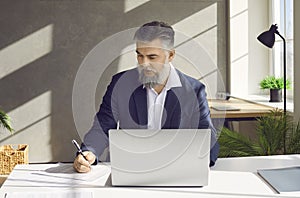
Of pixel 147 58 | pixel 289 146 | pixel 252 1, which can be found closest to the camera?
pixel 147 58

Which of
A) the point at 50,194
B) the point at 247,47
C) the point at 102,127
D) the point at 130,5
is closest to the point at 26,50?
the point at 130,5

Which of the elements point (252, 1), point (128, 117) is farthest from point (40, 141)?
point (128, 117)

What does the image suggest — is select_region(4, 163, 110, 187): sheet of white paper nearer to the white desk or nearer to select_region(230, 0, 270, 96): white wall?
the white desk

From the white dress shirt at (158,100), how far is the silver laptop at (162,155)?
0.62m

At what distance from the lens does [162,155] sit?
1652 mm

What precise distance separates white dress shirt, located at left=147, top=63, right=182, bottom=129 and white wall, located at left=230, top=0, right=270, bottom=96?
10.00ft

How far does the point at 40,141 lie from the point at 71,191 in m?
A: 3.80

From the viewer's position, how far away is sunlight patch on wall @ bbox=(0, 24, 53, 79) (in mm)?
5176

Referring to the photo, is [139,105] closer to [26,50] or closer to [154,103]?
[154,103]

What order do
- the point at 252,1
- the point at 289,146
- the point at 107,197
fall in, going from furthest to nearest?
the point at 252,1
the point at 289,146
the point at 107,197

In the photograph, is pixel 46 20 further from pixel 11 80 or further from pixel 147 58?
pixel 147 58

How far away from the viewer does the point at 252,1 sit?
5156 mm

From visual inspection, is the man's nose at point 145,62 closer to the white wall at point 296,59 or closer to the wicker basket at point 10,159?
the white wall at point 296,59

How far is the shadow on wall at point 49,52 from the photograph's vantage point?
5.17 meters
